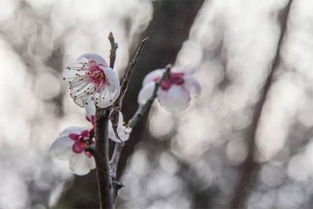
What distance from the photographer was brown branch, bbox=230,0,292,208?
5684 mm

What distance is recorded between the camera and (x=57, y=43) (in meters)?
4.46

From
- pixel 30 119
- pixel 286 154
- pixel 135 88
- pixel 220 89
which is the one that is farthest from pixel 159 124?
pixel 135 88

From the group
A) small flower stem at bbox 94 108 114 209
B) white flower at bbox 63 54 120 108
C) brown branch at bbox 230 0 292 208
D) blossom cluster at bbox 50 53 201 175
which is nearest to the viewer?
small flower stem at bbox 94 108 114 209

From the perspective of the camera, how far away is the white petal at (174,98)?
2.89 ft

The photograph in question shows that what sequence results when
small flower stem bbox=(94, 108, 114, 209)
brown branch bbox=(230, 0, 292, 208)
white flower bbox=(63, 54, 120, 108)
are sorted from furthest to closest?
brown branch bbox=(230, 0, 292, 208)
white flower bbox=(63, 54, 120, 108)
small flower stem bbox=(94, 108, 114, 209)

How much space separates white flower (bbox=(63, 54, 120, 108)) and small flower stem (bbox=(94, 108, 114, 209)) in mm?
59

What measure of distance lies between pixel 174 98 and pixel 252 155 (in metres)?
5.92

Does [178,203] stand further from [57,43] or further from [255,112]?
[57,43]

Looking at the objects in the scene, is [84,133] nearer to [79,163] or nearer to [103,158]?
[79,163]

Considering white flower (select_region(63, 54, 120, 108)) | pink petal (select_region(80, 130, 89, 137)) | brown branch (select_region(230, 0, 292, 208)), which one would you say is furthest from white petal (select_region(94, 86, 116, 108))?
brown branch (select_region(230, 0, 292, 208))

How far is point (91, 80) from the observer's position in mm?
839

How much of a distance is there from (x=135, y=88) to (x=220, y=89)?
4961mm

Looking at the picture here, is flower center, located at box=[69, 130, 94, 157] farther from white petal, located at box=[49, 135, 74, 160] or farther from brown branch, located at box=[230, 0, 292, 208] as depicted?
brown branch, located at box=[230, 0, 292, 208]

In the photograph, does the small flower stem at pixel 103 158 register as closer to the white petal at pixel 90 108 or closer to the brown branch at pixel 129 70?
the brown branch at pixel 129 70
